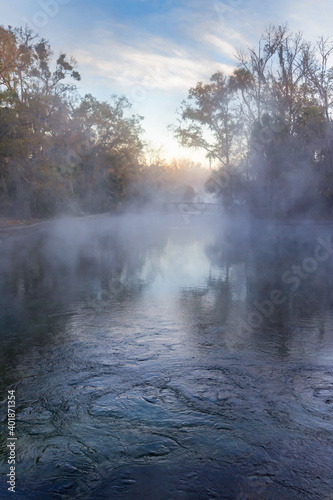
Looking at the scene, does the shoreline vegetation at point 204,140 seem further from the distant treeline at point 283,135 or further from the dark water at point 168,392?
the dark water at point 168,392

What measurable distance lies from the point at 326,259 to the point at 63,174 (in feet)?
101

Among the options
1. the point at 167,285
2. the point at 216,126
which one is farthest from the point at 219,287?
the point at 216,126

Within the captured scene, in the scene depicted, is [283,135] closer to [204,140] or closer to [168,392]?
[204,140]

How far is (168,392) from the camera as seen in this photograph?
464 cm

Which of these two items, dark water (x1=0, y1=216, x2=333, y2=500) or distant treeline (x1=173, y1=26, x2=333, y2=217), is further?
distant treeline (x1=173, y1=26, x2=333, y2=217)

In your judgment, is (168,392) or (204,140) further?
(204,140)

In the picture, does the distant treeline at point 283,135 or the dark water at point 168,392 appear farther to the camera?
the distant treeline at point 283,135

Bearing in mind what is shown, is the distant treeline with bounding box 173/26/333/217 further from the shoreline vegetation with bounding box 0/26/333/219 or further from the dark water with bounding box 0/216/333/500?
the dark water with bounding box 0/216/333/500

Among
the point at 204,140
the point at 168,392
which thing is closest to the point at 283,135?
the point at 204,140

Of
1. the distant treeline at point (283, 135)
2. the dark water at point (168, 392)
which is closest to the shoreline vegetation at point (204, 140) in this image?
the distant treeline at point (283, 135)

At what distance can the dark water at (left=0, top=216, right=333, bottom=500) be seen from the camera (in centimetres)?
332

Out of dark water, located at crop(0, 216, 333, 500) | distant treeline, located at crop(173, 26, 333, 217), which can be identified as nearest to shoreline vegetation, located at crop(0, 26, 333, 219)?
distant treeline, located at crop(173, 26, 333, 217)

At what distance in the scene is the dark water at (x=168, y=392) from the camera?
3.32m

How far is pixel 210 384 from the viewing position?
483 centimetres
